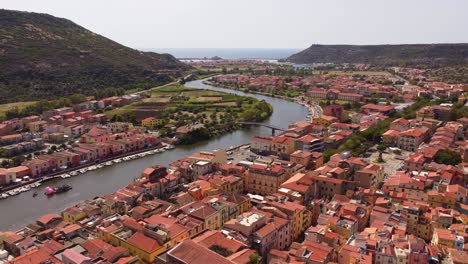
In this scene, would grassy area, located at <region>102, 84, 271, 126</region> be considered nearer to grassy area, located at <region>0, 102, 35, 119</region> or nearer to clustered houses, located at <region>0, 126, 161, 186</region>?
clustered houses, located at <region>0, 126, 161, 186</region>

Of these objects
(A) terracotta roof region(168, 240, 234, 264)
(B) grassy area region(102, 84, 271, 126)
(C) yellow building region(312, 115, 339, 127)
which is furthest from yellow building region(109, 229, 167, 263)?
(C) yellow building region(312, 115, 339, 127)

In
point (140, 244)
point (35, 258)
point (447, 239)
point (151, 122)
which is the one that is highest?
point (35, 258)

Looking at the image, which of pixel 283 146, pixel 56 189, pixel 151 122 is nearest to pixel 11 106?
pixel 151 122

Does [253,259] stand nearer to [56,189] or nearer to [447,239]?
[447,239]

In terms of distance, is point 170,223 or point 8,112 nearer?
point 170,223

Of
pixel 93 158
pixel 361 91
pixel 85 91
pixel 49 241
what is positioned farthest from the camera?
pixel 361 91

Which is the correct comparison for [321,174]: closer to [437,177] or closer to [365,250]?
[437,177]

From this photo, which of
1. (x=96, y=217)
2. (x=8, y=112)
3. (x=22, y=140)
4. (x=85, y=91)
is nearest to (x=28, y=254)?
(x=96, y=217)
